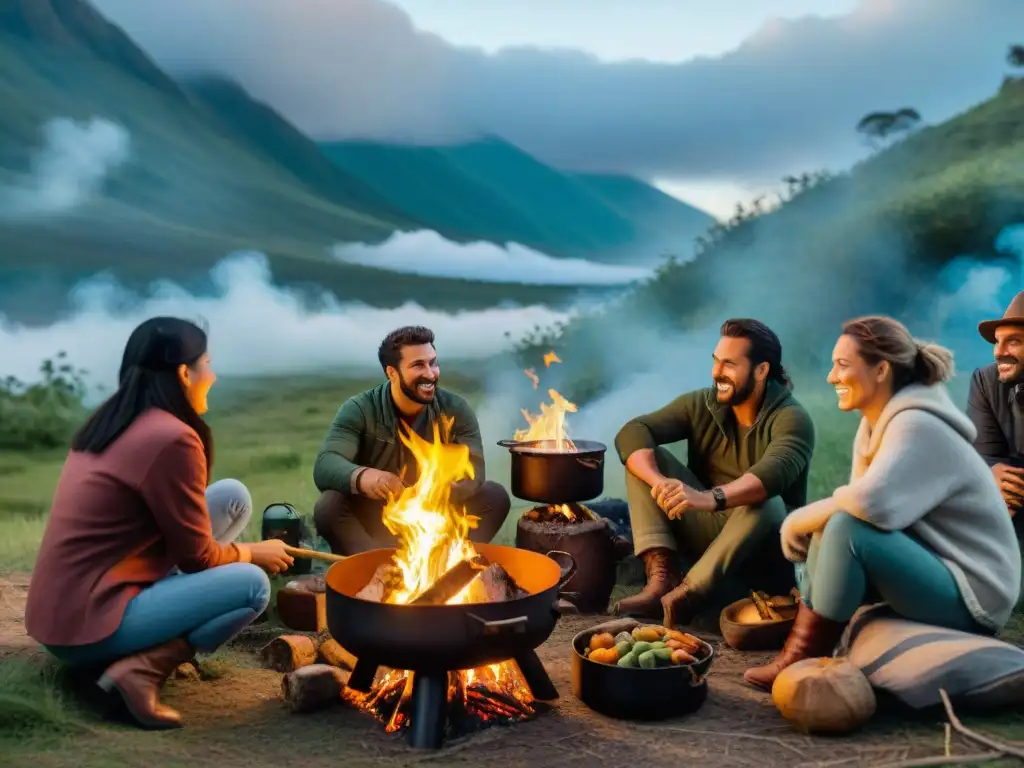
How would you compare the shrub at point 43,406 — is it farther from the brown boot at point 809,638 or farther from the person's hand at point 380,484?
the brown boot at point 809,638

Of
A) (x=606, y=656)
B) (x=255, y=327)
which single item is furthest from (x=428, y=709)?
(x=255, y=327)

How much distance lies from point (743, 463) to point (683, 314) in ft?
13.7

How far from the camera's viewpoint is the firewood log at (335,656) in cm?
419

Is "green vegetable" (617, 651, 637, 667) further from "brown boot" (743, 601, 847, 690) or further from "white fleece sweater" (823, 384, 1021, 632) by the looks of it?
"white fleece sweater" (823, 384, 1021, 632)

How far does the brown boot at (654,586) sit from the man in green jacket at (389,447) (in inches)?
33.4

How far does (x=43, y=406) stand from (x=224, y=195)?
2315mm

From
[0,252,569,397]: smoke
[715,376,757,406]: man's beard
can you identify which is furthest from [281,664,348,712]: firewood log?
[0,252,569,397]: smoke

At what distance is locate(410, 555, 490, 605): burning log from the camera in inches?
144

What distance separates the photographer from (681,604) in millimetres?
4805

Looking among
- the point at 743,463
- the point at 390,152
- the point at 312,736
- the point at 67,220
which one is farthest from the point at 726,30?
the point at 312,736

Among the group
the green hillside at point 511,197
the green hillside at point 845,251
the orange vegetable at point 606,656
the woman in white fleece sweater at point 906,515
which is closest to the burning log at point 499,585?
the orange vegetable at point 606,656

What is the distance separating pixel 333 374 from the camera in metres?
8.88

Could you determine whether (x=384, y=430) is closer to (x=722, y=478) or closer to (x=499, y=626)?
(x=722, y=478)

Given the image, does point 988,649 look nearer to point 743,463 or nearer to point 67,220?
point 743,463
